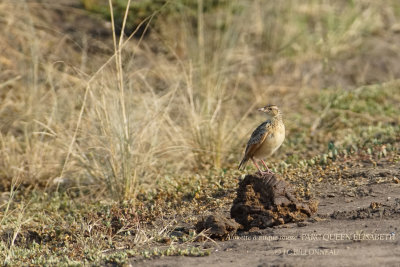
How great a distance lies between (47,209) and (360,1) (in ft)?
23.6

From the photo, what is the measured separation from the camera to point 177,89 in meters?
8.03

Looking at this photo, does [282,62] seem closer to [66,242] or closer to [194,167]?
[194,167]


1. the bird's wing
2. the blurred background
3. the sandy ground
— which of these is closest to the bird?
the bird's wing

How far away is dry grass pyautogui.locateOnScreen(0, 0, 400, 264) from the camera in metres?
6.47

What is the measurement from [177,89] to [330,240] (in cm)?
385

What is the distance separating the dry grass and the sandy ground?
0.68 metres

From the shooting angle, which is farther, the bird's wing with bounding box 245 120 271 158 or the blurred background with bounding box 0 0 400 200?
the blurred background with bounding box 0 0 400 200

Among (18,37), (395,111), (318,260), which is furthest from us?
(18,37)

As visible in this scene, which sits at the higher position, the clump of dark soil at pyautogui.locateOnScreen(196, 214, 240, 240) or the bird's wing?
the bird's wing

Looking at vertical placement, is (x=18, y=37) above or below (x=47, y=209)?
above

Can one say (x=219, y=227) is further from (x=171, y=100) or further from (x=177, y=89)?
(x=177, y=89)

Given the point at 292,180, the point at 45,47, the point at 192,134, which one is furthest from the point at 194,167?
the point at 45,47

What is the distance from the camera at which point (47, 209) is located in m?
6.78

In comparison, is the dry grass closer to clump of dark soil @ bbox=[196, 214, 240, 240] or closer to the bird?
clump of dark soil @ bbox=[196, 214, 240, 240]
